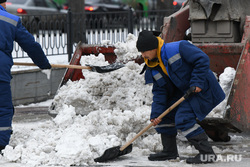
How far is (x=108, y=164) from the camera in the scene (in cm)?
451

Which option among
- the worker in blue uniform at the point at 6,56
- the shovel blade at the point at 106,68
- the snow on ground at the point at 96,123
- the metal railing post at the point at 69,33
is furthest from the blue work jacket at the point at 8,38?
the metal railing post at the point at 69,33

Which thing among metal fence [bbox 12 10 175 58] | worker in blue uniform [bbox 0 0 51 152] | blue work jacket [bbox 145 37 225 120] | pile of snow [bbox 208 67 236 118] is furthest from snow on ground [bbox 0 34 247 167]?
metal fence [bbox 12 10 175 58]

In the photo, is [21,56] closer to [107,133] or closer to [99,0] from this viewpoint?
[107,133]

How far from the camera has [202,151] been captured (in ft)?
14.5

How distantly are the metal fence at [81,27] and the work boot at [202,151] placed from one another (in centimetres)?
585

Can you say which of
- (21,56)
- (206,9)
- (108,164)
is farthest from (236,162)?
(21,56)

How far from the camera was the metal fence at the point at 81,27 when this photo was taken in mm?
10008

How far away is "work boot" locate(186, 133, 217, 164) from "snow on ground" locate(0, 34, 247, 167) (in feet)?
0.44

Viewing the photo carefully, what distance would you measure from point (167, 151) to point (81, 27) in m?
6.27

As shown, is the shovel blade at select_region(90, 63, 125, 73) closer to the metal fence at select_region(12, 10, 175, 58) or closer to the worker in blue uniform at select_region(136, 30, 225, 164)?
the worker in blue uniform at select_region(136, 30, 225, 164)

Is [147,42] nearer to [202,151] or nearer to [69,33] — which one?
[202,151]

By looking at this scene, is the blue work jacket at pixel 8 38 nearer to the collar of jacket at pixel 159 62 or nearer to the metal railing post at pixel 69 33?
the collar of jacket at pixel 159 62

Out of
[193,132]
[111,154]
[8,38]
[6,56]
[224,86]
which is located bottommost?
[111,154]

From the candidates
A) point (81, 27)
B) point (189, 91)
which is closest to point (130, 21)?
point (81, 27)
